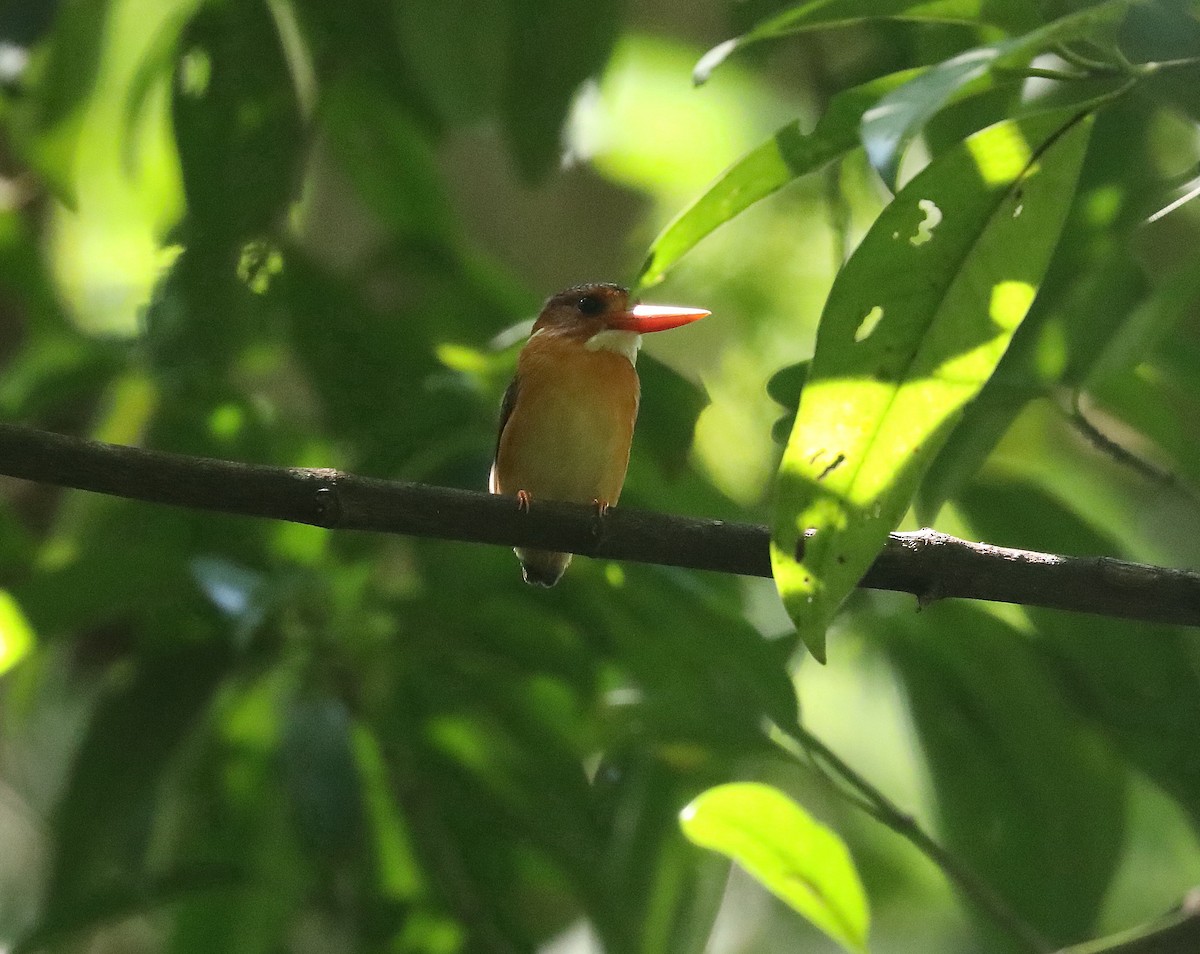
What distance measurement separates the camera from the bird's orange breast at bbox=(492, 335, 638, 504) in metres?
2.35

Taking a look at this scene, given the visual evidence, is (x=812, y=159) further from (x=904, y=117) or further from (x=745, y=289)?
(x=745, y=289)

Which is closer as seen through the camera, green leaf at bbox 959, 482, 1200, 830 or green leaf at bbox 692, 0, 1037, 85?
green leaf at bbox 692, 0, 1037, 85

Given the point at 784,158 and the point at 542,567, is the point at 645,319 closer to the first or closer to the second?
the point at 542,567

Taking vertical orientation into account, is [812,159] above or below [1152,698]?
above

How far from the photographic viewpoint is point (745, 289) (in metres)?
3.29

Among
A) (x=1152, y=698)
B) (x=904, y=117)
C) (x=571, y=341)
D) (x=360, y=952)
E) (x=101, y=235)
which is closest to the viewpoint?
(x=904, y=117)

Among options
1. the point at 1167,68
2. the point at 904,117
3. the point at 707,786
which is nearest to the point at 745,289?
the point at 707,786

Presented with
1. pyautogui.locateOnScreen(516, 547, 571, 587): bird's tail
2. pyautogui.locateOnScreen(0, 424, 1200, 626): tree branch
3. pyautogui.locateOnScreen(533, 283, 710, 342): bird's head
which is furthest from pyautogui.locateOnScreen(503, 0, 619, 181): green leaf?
pyautogui.locateOnScreen(0, 424, 1200, 626): tree branch

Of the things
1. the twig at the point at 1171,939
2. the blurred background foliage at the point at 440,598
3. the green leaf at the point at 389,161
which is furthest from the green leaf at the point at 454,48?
the twig at the point at 1171,939

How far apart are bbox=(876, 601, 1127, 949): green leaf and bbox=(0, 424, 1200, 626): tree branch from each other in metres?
0.74

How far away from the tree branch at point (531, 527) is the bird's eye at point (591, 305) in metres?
1.22

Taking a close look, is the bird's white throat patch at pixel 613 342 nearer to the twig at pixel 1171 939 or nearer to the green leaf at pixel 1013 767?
the green leaf at pixel 1013 767

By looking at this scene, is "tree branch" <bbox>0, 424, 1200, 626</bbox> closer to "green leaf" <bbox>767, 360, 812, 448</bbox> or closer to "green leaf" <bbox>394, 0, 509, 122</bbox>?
"green leaf" <bbox>767, 360, 812, 448</bbox>

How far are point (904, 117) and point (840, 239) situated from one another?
112 centimetres
